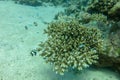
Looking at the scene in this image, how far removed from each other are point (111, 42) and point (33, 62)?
2368 mm

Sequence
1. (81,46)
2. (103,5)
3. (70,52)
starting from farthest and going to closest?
(103,5), (81,46), (70,52)

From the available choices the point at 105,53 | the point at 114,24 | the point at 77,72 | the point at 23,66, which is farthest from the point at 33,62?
the point at 114,24

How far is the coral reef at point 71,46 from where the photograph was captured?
203 inches

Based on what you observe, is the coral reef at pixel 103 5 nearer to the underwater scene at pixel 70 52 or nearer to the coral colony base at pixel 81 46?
the underwater scene at pixel 70 52

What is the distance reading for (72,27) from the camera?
19.1 ft

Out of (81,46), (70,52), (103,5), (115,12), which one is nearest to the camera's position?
(70,52)

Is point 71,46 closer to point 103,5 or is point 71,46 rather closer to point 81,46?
point 81,46

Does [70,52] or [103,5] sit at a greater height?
[103,5]

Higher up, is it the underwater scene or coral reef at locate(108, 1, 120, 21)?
coral reef at locate(108, 1, 120, 21)

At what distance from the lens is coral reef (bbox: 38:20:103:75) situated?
16.9ft

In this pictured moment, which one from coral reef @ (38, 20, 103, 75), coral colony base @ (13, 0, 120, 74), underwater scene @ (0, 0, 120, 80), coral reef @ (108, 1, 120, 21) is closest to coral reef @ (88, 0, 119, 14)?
underwater scene @ (0, 0, 120, 80)

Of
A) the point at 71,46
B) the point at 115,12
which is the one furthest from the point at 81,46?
the point at 115,12

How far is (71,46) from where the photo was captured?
5.41 metres

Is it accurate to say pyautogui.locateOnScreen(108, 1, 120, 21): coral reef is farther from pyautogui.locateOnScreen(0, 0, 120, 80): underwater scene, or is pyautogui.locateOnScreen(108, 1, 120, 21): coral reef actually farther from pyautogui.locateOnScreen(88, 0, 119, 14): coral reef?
pyautogui.locateOnScreen(88, 0, 119, 14): coral reef
